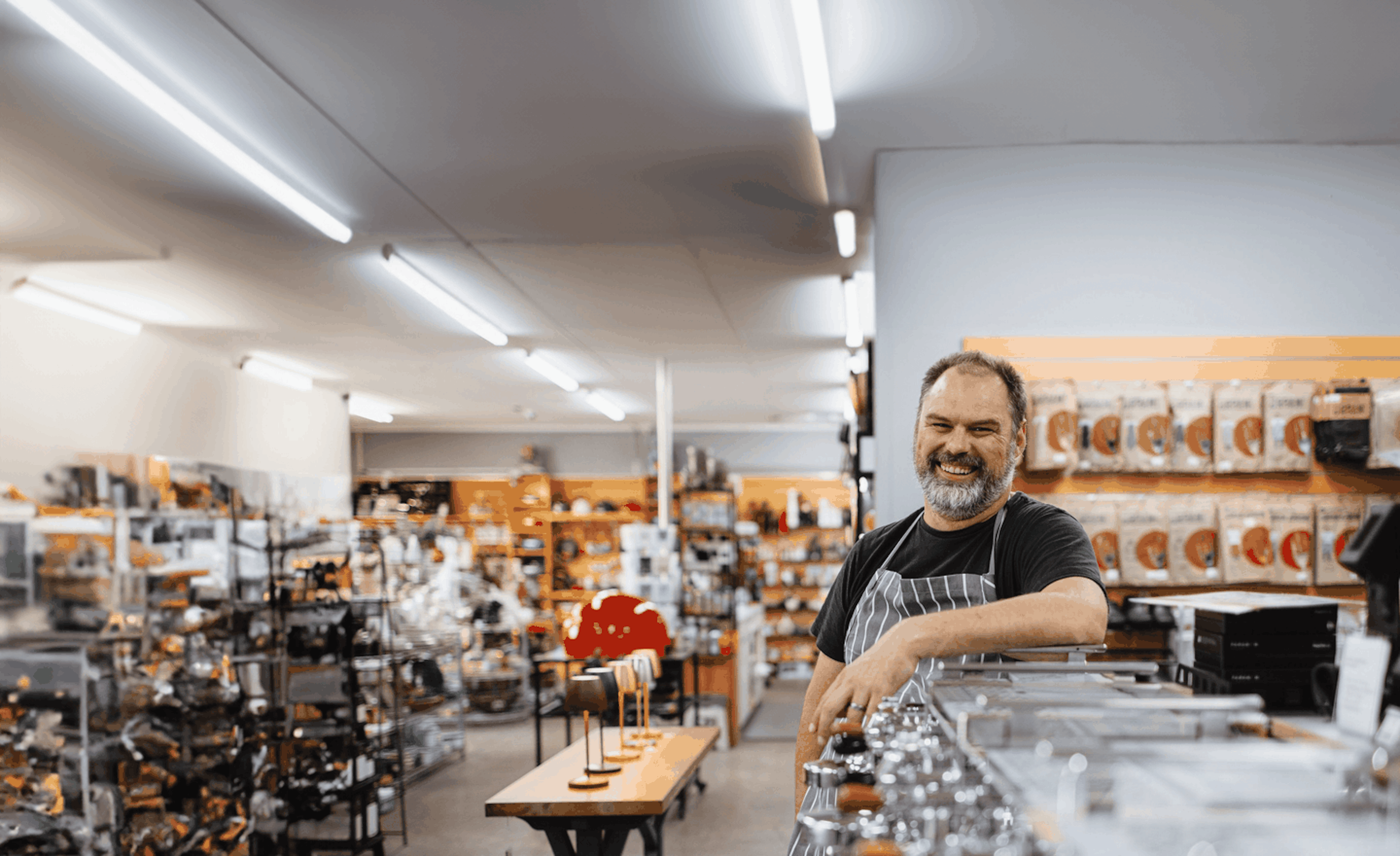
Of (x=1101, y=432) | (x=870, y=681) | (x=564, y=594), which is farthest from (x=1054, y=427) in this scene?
(x=564, y=594)

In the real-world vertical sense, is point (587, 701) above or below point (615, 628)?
below

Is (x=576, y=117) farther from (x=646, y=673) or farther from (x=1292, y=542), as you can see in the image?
(x=1292, y=542)

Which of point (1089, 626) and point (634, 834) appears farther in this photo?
point (634, 834)

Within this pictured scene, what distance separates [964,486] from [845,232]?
3481 mm

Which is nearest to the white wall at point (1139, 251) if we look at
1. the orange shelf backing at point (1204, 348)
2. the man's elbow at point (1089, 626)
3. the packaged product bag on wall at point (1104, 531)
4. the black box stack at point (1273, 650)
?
the orange shelf backing at point (1204, 348)

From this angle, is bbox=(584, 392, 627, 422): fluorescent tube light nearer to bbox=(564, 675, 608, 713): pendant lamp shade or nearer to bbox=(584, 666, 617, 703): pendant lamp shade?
bbox=(584, 666, 617, 703): pendant lamp shade

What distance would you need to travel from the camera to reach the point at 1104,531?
390 centimetres

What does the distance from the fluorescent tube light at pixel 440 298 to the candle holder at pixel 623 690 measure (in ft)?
8.77

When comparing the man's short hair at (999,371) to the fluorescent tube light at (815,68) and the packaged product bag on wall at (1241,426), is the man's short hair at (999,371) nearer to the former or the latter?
the fluorescent tube light at (815,68)

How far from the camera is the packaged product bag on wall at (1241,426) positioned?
3939 millimetres

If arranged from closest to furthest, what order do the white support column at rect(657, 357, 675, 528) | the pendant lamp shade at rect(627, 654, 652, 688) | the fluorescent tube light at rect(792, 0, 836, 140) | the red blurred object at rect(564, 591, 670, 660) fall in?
the fluorescent tube light at rect(792, 0, 836, 140) < the pendant lamp shade at rect(627, 654, 652, 688) < the red blurred object at rect(564, 591, 670, 660) < the white support column at rect(657, 357, 675, 528)

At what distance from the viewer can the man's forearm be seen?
1418mm

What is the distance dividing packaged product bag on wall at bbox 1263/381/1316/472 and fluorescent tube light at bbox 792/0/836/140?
206 centimetres

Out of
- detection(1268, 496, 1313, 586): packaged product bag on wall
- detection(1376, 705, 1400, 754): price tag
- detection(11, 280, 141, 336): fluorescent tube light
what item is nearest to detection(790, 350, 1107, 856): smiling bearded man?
detection(1376, 705, 1400, 754): price tag
